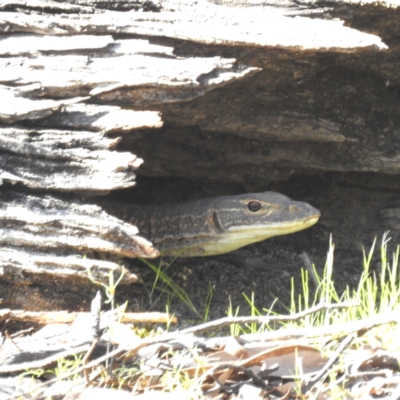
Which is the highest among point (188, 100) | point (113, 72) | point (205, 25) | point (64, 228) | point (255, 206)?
point (205, 25)

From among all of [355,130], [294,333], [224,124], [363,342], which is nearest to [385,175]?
[355,130]

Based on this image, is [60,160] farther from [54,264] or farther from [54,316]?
[54,316]

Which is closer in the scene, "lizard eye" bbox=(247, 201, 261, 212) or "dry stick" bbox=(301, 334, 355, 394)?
"dry stick" bbox=(301, 334, 355, 394)

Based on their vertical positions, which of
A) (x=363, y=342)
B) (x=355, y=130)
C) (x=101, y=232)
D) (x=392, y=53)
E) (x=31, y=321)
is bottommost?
(x=31, y=321)

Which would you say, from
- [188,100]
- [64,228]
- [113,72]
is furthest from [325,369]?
[113,72]

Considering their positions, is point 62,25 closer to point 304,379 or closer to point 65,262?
point 65,262

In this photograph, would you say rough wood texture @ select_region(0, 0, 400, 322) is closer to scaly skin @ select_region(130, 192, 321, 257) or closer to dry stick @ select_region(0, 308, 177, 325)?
dry stick @ select_region(0, 308, 177, 325)

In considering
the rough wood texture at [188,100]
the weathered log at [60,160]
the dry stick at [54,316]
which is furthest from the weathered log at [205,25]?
the dry stick at [54,316]

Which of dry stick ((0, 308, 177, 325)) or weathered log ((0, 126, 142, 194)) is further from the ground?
weathered log ((0, 126, 142, 194))

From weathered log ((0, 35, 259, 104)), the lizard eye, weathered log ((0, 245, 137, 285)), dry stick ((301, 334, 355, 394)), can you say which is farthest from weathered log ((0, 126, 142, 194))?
dry stick ((301, 334, 355, 394))

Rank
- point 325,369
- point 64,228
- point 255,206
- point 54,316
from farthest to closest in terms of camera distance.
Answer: point 255,206
point 54,316
point 64,228
point 325,369

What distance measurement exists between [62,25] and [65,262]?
52.9 inches

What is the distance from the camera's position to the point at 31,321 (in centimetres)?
366

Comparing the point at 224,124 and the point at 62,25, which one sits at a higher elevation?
the point at 62,25
